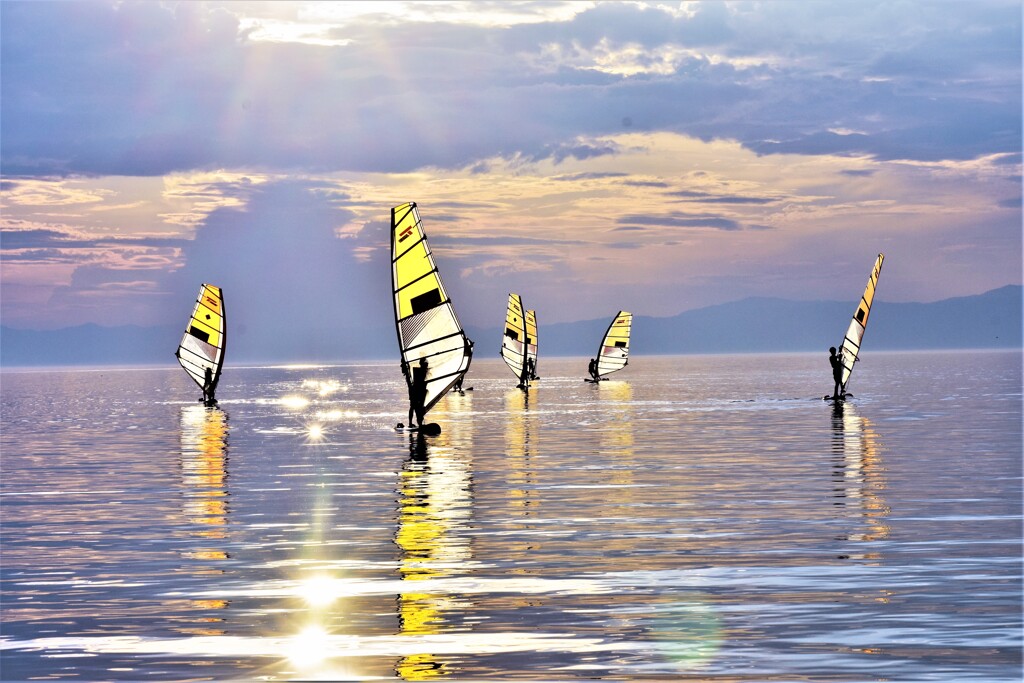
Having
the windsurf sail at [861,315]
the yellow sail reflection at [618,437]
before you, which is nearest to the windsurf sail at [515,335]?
the yellow sail reflection at [618,437]

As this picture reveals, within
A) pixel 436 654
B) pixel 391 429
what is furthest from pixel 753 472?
pixel 391 429

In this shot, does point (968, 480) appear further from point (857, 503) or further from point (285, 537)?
point (285, 537)

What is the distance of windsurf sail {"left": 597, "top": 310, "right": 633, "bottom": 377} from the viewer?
99312mm

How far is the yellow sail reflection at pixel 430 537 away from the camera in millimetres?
12055

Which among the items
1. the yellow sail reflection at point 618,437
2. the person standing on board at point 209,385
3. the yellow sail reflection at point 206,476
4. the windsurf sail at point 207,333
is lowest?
the yellow sail reflection at point 618,437

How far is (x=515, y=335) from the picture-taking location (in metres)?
80.8

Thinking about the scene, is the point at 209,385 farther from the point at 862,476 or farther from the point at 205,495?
the point at 862,476

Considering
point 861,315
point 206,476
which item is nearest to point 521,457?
point 206,476

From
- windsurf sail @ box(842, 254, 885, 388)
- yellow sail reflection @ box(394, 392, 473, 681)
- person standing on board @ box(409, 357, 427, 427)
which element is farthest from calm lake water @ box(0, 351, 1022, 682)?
windsurf sail @ box(842, 254, 885, 388)

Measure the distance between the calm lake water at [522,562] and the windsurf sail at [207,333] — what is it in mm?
30925

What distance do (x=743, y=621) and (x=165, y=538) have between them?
938cm

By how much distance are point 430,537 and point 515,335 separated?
6271cm

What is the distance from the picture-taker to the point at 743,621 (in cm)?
1224

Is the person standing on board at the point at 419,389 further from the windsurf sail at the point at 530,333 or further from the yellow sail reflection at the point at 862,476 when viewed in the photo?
the windsurf sail at the point at 530,333
